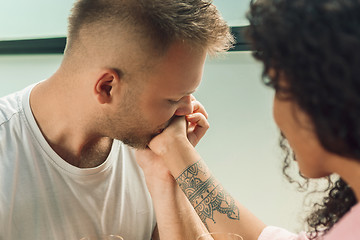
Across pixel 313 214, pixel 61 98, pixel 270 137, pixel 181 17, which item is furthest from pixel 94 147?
pixel 270 137

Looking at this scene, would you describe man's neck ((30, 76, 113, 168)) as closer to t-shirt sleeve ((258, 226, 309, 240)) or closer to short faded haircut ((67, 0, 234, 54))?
short faded haircut ((67, 0, 234, 54))

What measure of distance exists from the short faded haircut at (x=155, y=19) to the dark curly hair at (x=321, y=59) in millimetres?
526

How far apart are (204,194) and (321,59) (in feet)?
2.28

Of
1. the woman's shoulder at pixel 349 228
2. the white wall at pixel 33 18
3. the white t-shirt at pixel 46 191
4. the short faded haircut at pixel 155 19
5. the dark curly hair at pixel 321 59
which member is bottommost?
the white t-shirt at pixel 46 191

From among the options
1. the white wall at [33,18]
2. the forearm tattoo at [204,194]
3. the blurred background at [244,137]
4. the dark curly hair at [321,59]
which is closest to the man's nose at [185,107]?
the forearm tattoo at [204,194]

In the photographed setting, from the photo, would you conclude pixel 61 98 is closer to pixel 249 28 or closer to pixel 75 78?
pixel 75 78

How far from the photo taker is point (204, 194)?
4.07 feet

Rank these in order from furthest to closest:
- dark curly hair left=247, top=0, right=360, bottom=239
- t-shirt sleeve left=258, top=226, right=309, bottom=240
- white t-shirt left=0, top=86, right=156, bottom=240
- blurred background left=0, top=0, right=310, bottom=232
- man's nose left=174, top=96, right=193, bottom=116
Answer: blurred background left=0, top=0, right=310, bottom=232 < man's nose left=174, top=96, right=193, bottom=116 < white t-shirt left=0, top=86, right=156, bottom=240 < t-shirt sleeve left=258, top=226, right=309, bottom=240 < dark curly hair left=247, top=0, right=360, bottom=239

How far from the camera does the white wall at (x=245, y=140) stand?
2.13 m

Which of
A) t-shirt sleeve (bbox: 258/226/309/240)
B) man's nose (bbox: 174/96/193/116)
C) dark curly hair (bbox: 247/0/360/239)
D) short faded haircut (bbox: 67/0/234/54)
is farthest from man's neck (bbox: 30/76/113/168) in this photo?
dark curly hair (bbox: 247/0/360/239)

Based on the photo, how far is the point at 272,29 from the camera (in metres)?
0.66

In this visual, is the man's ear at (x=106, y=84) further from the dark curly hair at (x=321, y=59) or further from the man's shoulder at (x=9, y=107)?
the dark curly hair at (x=321, y=59)

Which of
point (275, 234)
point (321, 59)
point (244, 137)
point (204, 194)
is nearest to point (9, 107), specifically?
point (204, 194)

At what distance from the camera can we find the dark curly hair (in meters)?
0.59
